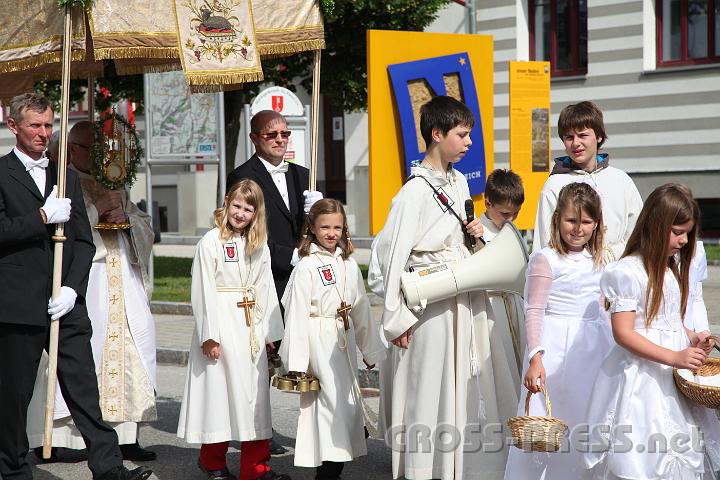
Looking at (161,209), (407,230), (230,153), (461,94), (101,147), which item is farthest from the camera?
(161,209)

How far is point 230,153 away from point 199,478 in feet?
40.0

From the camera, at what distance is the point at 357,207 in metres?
24.6

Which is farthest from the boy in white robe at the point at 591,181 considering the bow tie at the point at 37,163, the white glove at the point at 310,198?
the bow tie at the point at 37,163

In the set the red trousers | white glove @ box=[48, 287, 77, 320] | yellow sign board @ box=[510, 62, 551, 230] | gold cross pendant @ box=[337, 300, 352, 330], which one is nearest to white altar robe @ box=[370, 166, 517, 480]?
gold cross pendant @ box=[337, 300, 352, 330]

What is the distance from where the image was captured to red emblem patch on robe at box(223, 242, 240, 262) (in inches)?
244

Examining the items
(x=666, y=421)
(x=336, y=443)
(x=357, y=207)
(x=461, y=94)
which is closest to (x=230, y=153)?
(x=357, y=207)

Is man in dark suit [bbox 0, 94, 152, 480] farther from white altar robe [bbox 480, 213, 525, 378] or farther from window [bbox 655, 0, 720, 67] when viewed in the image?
window [bbox 655, 0, 720, 67]

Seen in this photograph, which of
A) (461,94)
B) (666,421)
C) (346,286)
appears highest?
(461,94)

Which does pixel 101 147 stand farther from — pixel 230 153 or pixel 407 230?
pixel 230 153

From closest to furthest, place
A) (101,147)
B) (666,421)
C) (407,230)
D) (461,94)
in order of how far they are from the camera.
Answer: (666,421) < (407,230) < (101,147) < (461,94)

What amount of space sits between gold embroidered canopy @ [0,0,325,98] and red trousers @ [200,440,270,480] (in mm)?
2159

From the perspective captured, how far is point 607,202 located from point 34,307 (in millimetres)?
2993

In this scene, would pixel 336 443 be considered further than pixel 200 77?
No

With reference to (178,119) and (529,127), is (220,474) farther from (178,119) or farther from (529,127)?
(178,119)
